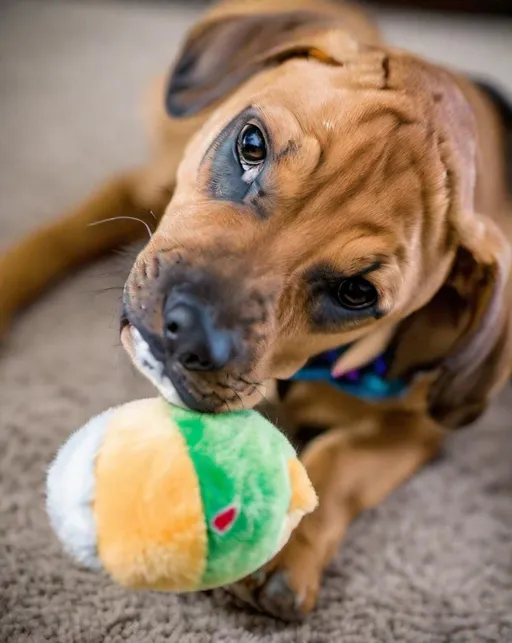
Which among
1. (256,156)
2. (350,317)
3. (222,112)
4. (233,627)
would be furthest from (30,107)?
(233,627)

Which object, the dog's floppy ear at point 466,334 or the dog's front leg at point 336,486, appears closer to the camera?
the dog's front leg at point 336,486

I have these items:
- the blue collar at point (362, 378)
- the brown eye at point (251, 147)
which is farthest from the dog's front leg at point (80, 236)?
the blue collar at point (362, 378)

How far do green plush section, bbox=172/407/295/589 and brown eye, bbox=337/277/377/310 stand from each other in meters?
0.37

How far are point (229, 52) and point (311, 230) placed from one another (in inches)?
28.4

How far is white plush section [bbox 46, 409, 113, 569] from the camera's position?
1.18m

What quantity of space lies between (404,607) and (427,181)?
92 centimetres

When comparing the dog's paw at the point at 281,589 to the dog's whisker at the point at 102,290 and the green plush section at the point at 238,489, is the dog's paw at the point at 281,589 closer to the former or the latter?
→ the green plush section at the point at 238,489

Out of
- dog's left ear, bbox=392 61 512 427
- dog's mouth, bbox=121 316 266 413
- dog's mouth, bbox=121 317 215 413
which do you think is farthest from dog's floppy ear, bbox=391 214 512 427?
dog's mouth, bbox=121 317 215 413

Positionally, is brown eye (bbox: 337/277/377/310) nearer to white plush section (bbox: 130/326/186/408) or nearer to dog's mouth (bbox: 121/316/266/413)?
dog's mouth (bbox: 121/316/266/413)

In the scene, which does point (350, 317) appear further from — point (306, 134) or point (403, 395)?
point (403, 395)

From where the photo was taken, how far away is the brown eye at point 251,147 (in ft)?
4.98

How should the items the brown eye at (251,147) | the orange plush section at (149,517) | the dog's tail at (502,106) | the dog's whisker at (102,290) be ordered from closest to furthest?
the orange plush section at (149,517), the brown eye at (251,147), the dog's whisker at (102,290), the dog's tail at (502,106)

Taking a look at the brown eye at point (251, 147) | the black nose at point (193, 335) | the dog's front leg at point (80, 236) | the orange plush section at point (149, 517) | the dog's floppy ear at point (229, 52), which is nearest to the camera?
the orange plush section at point (149, 517)

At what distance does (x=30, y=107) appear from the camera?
9.68ft
